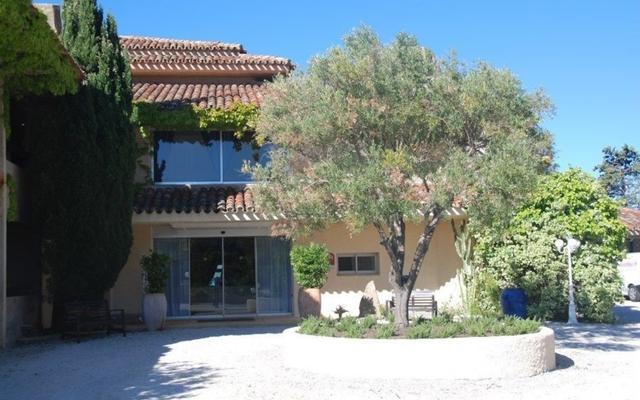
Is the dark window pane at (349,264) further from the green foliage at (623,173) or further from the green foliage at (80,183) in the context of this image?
the green foliage at (623,173)

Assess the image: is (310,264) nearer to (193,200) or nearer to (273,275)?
(273,275)

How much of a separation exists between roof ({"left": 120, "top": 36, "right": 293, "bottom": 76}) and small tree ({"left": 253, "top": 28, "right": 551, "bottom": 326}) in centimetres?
1047

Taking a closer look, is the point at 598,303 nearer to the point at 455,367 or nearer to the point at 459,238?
the point at 459,238

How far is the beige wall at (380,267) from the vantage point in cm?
1866

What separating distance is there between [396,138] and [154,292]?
821 centimetres

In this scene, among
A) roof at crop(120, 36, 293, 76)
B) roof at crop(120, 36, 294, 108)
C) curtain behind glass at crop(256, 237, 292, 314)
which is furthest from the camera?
roof at crop(120, 36, 293, 76)

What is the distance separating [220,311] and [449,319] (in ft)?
28.0

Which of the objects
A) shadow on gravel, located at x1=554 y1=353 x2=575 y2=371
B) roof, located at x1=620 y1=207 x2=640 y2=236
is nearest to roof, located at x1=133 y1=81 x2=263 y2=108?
shadow on gravel, located at x1=554 y1=353 x2=575 y2=371

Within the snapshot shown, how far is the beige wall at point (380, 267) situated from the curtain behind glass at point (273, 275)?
3.33 ft

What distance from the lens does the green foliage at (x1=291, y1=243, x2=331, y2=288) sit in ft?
55.0

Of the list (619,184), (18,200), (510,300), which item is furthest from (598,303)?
(619,184)

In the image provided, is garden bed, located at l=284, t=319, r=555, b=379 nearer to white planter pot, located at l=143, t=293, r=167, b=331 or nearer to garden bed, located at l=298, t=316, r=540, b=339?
garden bed, located at l=298, t=316, r=540, b=339

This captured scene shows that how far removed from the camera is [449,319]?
11.8m

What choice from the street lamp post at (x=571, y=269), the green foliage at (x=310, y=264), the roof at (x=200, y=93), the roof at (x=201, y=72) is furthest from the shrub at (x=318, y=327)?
the roof at (x=201, y=72)
